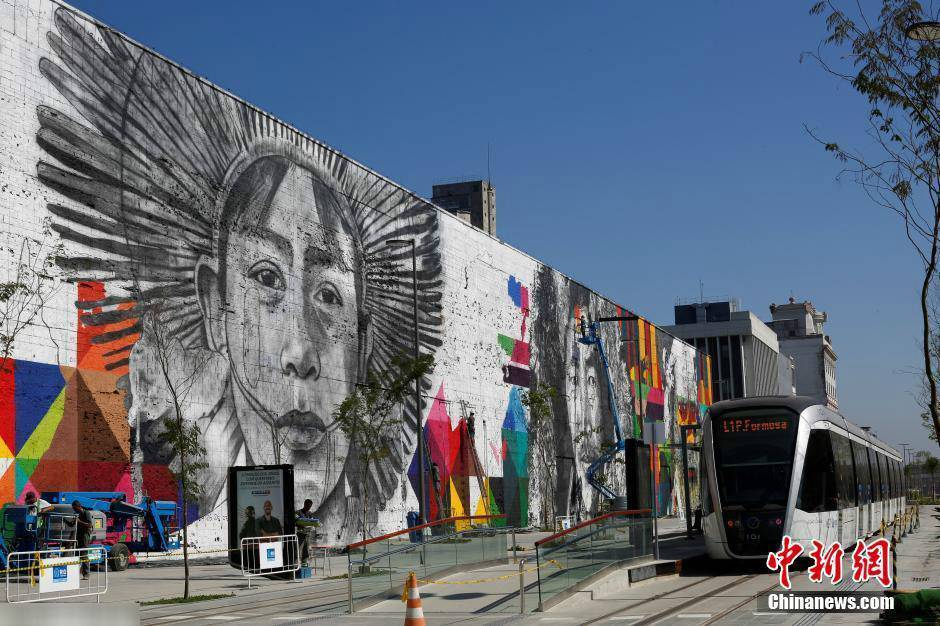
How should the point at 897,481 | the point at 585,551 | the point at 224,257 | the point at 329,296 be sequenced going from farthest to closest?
the point at 329,296, the point at 897,481, the point at 224,257, the point at 585,551

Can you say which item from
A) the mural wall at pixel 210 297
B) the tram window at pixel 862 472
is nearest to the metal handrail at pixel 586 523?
the mural wall at pixel 210 297

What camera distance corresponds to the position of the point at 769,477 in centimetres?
2336

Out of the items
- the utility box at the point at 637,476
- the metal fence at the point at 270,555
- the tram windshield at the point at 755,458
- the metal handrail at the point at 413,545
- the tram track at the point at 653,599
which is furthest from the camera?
the metal fence at the point at 270,555

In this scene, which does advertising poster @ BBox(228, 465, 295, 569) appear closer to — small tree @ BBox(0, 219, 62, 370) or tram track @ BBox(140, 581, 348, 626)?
tram track @ BBox(140, 581, 348, 626)

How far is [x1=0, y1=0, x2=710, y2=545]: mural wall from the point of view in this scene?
3064 centimetres

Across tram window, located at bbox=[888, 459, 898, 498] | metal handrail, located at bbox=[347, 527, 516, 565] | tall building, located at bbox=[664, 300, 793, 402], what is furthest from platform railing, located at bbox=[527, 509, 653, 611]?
tall building, located at bbox=[664, 300, 793, 402]

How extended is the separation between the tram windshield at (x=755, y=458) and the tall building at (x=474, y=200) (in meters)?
76.6

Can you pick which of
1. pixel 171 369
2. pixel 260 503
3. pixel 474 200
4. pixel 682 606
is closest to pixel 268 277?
pixel 171 369

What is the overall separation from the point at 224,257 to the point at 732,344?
137119mm

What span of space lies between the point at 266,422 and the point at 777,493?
2146 cm

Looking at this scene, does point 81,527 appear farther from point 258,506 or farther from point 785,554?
point 785,554

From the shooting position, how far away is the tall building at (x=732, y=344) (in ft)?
541

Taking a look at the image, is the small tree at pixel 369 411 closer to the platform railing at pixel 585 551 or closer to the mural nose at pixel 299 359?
the mural nose at pixel 299 359

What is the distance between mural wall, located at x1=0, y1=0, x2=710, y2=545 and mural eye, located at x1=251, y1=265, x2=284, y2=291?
102 mm
